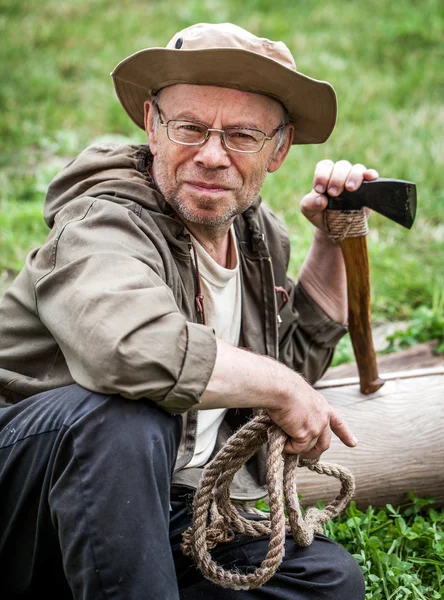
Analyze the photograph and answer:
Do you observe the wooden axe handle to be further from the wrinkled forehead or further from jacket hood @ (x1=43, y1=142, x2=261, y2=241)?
jacket hood @ (x1=43, y1=142, x2=261, y2=241)

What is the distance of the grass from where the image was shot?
3.11 meters

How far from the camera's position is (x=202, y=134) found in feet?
8.81

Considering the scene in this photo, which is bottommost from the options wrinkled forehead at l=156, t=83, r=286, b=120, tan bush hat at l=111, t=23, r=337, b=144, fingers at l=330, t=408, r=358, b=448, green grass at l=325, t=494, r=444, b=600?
green grass at l=325, t=494, r=444, b=600

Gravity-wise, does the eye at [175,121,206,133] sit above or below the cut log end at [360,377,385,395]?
above

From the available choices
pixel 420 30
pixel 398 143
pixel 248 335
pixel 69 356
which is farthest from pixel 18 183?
pixel 420 30

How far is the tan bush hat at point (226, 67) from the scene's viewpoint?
2576mm

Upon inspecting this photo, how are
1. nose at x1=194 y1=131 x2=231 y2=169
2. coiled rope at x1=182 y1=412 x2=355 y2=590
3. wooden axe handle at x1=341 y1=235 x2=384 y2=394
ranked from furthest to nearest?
wooden axe handle at x1=341 y1=235 x2=384 y2=394, nose at x1=194 y1=131 x2=231 y2=169, coiled rope at x1=182 y1=412 x2=355 y2=590

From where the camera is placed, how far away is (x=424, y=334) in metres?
4.25

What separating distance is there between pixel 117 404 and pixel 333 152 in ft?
15.5

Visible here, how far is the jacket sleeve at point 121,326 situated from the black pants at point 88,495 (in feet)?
0.25

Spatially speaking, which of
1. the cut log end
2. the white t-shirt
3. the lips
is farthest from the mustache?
the cut log end

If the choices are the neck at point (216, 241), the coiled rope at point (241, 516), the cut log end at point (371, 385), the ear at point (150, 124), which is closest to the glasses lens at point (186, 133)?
the ear at point (150, 124)

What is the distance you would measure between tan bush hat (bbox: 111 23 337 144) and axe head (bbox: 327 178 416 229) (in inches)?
13.4

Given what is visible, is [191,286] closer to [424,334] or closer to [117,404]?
[117,404]
